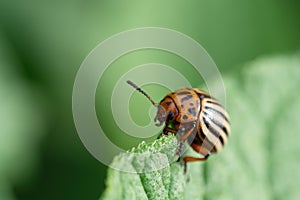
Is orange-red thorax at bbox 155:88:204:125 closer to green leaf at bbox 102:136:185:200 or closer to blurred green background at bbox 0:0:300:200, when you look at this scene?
green leaf at bbox 102:136:185:200

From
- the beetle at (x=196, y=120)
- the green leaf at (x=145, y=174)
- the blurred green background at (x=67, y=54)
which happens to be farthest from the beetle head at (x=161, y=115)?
the blurred green background at (x=67, y=54)

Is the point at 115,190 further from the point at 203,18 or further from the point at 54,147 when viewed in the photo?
the point at 203,18

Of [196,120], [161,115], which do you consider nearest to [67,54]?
[161,115]

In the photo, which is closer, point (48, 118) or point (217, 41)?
point (48, 118)

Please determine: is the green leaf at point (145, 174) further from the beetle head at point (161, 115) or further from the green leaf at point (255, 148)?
the beetle head at point (161, 115)

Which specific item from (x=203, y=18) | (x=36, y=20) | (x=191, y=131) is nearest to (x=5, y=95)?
(x=36, y=20)
